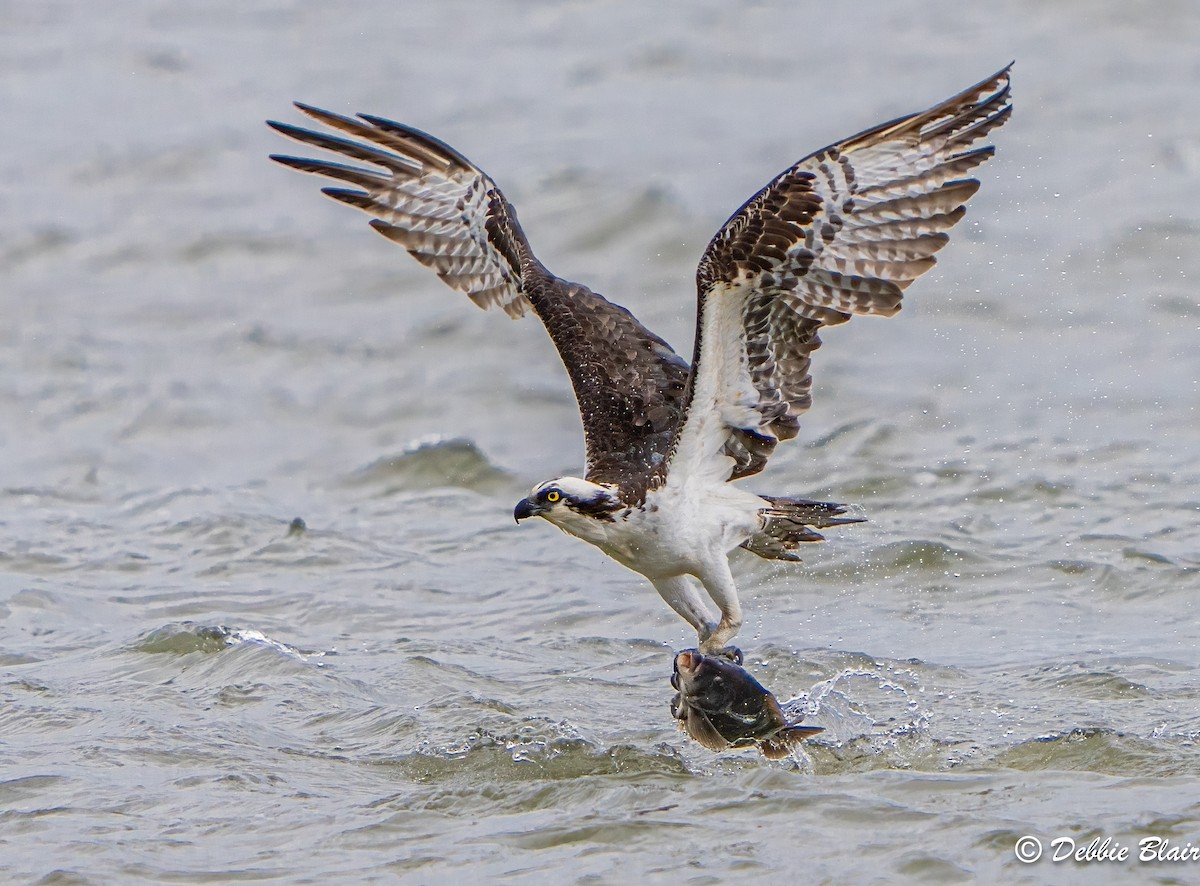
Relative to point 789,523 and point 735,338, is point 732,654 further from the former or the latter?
point 735,338

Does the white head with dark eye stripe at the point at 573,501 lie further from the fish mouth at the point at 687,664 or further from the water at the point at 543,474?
the water at the point at 543,474

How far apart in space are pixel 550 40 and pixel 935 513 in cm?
Answer: 1091

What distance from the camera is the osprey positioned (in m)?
7.30

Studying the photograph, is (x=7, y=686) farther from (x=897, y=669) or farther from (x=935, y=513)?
(x=935, y=513)

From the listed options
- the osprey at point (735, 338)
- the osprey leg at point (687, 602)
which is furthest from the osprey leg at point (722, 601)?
the osprey leg at point (687, 602)

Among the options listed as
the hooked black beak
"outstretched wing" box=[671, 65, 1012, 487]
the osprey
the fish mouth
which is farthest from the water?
"outstretched wing" box=[671, 65, 1012, 487]

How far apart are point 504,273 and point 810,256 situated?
2.30m

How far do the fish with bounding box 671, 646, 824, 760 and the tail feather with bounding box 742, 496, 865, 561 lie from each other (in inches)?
41.5

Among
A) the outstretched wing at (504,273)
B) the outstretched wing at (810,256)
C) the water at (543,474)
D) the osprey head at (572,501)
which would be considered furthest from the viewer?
the outstretched wing at (504,273)

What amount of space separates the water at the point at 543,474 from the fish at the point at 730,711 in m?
0.13

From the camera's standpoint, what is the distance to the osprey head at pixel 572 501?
7594 millimetres

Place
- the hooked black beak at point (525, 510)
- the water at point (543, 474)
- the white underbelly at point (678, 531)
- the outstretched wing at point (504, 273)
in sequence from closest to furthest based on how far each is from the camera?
1. the water at point (543, 474)
2. the hooked black beak at point (525, 510)
3. the white underbelly at point (678, 531)
4. the outstretched wing at point (504, 273)

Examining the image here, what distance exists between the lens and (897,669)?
28.2 feet

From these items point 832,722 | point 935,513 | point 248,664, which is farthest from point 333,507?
point 832,722
